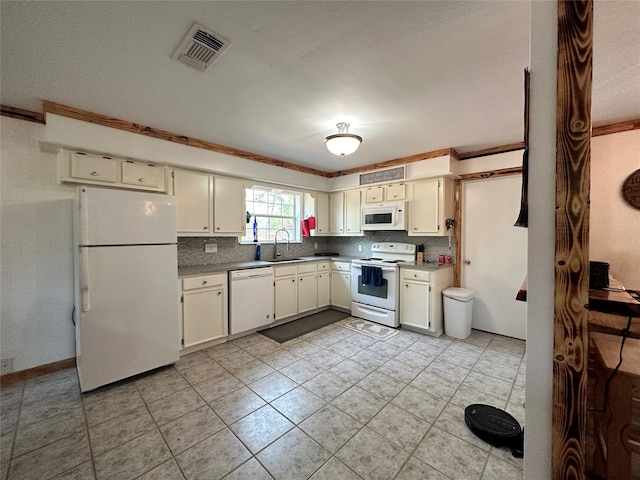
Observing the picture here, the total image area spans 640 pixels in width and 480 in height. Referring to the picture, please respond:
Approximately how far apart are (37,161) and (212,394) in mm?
2819

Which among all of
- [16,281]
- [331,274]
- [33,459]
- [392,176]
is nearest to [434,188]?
[392,176]

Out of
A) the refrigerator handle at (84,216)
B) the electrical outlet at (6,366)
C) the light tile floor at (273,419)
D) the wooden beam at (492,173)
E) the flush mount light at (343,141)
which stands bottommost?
the light tile floor at (273,419)

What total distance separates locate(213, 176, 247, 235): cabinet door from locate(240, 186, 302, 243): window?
38 cm

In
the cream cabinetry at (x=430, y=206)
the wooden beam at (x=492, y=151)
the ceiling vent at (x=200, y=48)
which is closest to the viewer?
the ceiling vent at (x=200, y=48)

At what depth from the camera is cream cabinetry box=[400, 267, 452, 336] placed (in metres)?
3.41

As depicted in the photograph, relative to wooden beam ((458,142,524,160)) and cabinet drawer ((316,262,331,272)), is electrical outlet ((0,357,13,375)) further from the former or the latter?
wooden beam ((458,142,524,160))

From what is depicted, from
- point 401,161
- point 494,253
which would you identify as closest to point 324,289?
point 401,161

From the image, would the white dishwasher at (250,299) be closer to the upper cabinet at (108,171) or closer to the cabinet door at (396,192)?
the upper cabinet at (108,171)

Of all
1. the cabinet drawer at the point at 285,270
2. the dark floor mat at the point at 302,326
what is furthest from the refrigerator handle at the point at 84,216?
the dark floor mat at the point at 302,326

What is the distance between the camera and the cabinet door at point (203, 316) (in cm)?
288

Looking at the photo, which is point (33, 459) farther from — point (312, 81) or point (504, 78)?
point (504, 78)

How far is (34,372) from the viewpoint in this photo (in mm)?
2461

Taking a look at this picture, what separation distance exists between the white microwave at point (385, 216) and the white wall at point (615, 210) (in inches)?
81.1

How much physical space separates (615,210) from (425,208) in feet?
6.24
